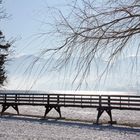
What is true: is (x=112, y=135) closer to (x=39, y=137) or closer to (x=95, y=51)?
(x=39, y=137)

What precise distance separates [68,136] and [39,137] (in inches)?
48.3

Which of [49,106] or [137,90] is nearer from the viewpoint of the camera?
[137,90]

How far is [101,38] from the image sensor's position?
426 cm

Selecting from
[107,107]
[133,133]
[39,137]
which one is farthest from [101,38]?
[107,107]

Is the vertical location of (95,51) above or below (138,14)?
below

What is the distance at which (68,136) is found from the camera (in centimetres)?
1535

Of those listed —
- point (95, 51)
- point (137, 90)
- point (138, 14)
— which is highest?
point (138, 14)

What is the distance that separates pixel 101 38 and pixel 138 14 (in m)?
0.46

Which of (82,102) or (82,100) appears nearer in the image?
(82,102)

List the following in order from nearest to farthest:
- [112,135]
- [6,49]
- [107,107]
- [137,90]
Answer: [137,90]
[112,135]
[107,107]
[6,49]

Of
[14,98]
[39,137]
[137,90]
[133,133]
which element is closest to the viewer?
[137,90]

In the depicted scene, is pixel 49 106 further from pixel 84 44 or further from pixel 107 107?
pixel 84 44

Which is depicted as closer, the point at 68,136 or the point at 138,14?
the point at 138,14

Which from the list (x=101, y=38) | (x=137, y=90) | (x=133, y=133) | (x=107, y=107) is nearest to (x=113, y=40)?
(x=101, y=38)
